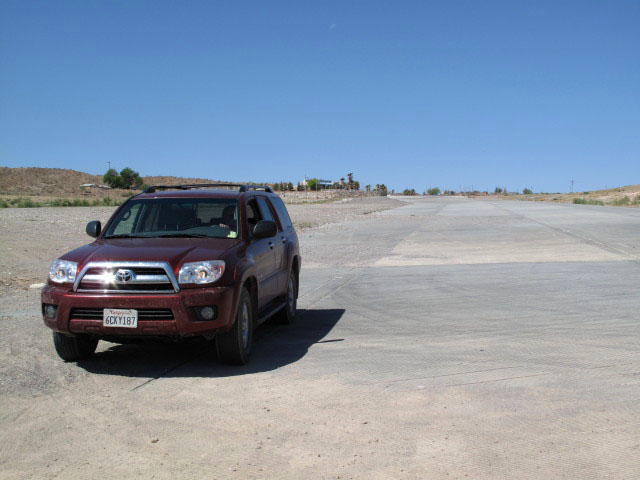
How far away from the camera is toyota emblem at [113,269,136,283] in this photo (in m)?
7.02

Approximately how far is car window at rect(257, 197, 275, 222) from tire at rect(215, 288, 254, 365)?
2048 mm

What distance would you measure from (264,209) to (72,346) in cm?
321

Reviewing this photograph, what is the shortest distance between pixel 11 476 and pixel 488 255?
16.7 meters

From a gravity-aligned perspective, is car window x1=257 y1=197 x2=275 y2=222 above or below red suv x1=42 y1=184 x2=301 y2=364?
above

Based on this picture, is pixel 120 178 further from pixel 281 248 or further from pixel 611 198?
pixel 281 248

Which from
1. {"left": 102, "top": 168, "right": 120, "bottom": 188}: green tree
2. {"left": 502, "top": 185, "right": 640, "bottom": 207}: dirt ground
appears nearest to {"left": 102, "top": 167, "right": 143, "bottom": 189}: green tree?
{"left": 102, "top": 168, "right": 120, "bottom": 188}: green tree

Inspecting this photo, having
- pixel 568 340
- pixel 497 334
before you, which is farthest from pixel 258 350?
pixel 568 340

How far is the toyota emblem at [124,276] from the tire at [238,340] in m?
0.99

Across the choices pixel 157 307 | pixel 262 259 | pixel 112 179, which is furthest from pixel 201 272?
pixel 112 179

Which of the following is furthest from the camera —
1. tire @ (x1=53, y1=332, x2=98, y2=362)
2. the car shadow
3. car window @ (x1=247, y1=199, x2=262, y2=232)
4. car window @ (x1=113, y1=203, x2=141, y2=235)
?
car window @ (x1=247, y1=199, x2=262, y2=232)

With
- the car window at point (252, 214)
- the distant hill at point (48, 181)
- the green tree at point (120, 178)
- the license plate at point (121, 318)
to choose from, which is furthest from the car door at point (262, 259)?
the green tree at point (120, 178)

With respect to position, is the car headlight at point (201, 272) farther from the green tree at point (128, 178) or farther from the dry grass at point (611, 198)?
the green tree at point (128, 178)

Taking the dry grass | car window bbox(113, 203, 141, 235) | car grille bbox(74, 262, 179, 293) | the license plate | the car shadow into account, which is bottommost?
the dry grass

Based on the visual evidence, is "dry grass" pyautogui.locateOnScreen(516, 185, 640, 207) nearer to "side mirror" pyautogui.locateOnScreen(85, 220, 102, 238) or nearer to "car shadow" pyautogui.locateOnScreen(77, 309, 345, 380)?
"car shadow" pyautogui.locateOnScreen(77, 309, 345, 380)
